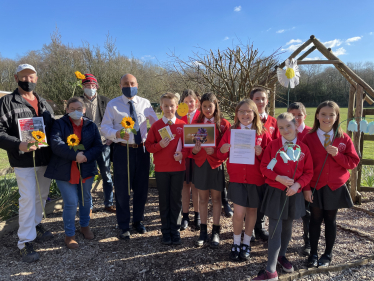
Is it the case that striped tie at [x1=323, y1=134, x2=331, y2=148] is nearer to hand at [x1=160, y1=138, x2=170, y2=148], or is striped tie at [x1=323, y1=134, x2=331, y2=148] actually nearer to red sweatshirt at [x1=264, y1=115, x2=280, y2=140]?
red sweatshirt at [x1=264, y1=115, x2=280, y2=140]

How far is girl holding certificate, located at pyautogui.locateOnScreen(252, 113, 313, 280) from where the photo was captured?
239 centimetres

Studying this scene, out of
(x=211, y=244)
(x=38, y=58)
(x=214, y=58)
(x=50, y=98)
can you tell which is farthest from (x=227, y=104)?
(x=38, y=58)

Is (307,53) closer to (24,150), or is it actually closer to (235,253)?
(235,253)

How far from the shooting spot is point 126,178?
3.37 m

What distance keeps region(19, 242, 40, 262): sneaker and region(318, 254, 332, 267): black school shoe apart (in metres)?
3.50

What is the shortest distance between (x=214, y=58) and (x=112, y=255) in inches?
A: 163

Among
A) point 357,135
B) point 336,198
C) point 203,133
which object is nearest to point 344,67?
point 357,135

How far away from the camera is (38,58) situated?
50.9 ft

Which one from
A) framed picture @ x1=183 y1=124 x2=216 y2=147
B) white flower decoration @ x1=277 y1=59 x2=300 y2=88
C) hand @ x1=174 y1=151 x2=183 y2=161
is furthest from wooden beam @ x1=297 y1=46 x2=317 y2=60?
hand @ x1=174 y1=151 x2=183 y2=161

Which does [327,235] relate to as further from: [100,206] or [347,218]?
[100,206]

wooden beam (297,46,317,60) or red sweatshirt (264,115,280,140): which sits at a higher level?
wooden beam (297,46,317,60)

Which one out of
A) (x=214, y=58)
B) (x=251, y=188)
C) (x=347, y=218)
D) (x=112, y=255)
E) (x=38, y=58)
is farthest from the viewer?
(x=38, y=58)

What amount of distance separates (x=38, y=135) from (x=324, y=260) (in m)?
3.75

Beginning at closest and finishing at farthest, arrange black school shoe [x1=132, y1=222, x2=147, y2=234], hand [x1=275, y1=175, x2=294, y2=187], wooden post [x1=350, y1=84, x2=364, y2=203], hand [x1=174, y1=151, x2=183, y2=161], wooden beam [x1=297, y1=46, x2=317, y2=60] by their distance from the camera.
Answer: hand [x1=275, y1=175, x2=294, y2=187] → hand [x1=174, y1=151, x2=183, y2=161] → black school shoe [x1=132, y1=222, x2=147, y2=234] → wooden post [x1=350, y1=84, x2=364, y2=203] → wooden beam [x1=297, y1=46, x2=317, y2=60]
